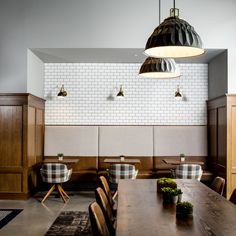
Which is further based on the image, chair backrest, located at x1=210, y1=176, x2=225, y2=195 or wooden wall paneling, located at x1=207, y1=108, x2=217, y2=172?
wooden wall paneling, located at x1=207, y1=108, x2=217, y2=172

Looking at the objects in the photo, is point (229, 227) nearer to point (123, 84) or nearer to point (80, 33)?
point (80, 33)

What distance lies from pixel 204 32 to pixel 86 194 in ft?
13.3

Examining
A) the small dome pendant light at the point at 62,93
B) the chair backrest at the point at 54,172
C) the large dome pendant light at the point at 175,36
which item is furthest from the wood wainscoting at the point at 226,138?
the large dome pendant light at the point at 175,36

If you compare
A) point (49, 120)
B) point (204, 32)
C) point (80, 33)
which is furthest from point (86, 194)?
point (204, 32)

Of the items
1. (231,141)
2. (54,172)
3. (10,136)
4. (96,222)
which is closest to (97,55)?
(10,136)

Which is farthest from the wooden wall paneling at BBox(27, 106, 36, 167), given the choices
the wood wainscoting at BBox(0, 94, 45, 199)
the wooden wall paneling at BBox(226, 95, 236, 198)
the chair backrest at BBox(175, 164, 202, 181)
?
the wooden wall paneling at BBox(226, 95, 236, 198)

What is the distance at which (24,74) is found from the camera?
7184 mm

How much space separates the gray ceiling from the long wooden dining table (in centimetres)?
399

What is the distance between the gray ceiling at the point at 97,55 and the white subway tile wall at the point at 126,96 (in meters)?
0.30

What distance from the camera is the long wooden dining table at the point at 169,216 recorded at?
239cm

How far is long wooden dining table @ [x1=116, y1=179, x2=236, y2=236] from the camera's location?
2393 mm

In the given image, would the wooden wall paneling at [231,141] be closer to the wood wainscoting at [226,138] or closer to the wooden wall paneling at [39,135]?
the wood wainscoting at [226,138]

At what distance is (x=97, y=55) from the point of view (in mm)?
7711

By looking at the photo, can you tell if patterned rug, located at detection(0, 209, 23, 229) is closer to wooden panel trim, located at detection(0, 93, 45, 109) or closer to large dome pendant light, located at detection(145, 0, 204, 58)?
wooden panel trim, located at detection(0, 93, 45, 109)
